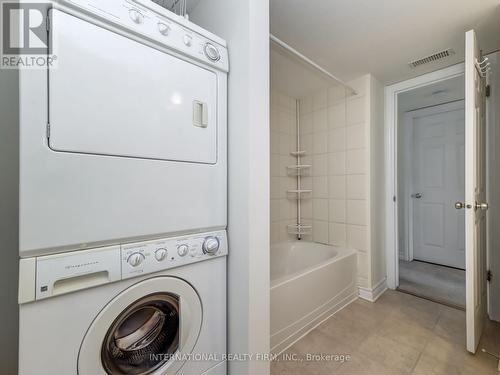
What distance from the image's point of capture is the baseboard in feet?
7.14

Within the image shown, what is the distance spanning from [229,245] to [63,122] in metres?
0.79

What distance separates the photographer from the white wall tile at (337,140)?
7.88ft

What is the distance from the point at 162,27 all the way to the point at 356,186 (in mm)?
2106

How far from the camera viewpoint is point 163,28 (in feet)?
2.92

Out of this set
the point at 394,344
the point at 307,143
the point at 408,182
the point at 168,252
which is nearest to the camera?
the point at 168,252

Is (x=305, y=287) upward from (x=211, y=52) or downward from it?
downward

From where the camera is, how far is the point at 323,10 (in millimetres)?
1416

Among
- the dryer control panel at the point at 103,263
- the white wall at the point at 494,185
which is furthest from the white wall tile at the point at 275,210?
the white wall at the point at 494,185

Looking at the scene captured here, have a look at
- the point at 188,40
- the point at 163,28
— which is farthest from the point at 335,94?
the point at 163,28

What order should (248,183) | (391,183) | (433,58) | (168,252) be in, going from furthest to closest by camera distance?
(391,183)
(433,58)
(248,183)
(168,252)

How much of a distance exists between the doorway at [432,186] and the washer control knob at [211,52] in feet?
8.51

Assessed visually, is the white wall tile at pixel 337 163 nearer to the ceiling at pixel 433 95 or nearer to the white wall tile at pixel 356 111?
the white wall tile at pixel 356 111
